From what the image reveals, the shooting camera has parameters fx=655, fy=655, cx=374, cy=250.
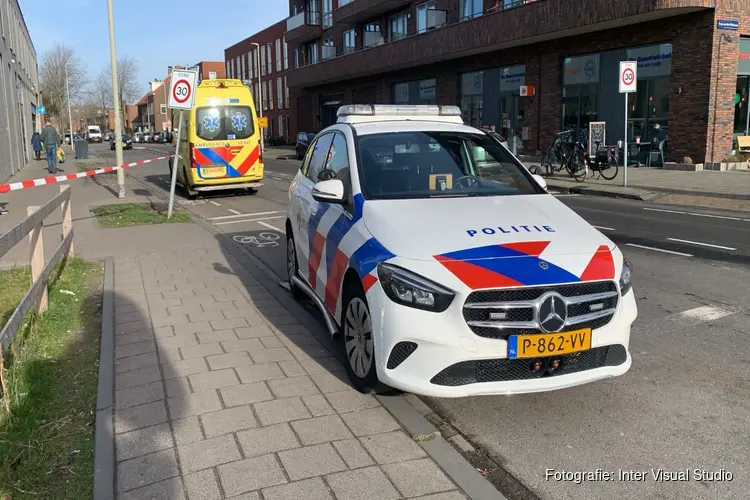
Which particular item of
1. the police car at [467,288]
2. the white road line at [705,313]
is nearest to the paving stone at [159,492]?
the police car at [467,288]

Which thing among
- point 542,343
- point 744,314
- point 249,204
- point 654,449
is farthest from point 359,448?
point 249,204

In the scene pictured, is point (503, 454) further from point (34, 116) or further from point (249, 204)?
point (34, 116)

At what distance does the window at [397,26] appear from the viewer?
36500 mm

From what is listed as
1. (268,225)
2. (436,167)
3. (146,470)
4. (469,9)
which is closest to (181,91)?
(268,225)

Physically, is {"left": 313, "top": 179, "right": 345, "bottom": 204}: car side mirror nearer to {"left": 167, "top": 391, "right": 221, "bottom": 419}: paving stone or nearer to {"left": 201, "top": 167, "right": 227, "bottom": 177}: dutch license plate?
{"left": 167, "top": 391, "right": 221, "bottom": 419}: paving stone

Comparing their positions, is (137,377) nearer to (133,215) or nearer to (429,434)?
(429,434)

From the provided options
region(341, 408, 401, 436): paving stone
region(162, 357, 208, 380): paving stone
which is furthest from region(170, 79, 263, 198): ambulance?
region(341, 408, 401, 436): paving stone

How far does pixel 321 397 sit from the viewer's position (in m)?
4.16

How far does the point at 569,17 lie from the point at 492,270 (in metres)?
21.3

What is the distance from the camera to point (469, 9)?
30.2m

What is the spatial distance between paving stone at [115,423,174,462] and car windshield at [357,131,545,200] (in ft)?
6.62

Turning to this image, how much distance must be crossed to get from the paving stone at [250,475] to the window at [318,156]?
3.07m

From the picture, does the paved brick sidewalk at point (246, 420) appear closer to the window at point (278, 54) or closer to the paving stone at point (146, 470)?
the paving stone at point (146, 470)

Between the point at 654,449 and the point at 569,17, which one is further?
the point at 569,17
